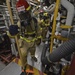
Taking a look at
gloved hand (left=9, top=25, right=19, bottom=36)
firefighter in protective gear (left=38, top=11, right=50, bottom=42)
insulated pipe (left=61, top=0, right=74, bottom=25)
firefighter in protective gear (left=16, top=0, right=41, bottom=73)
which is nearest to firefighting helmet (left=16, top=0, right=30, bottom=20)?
firefighter in protective gear (left=16, top=0, right=41, bottom=73)

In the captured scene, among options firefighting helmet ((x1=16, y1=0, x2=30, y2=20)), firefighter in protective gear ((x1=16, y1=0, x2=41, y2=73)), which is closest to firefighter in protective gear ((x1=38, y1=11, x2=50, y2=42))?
firefighter in protective gear ((x1=16, y1=0, x2=41, y2=73))

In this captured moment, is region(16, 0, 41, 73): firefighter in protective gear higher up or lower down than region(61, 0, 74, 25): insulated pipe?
lower down

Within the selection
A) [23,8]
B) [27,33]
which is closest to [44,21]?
[27,33]

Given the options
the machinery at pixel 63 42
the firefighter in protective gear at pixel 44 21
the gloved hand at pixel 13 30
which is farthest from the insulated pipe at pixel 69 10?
the firefighter in protective gear at pixel 44 21

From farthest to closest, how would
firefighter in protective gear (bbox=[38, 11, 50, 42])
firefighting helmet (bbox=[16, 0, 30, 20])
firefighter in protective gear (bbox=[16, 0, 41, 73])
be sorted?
firefighter in protective gear (bbox=[38, 11, 50, 42]) → firefighter in protective gear (bbox=[16, 0, 41, 73]) → firefighting helmet (bbox=[16, 0, 30, 20])

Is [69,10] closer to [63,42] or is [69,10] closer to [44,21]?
[63,42]

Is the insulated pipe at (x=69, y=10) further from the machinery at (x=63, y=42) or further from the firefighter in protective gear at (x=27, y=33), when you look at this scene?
the firefighter in protective gear at (x=27, y=33)

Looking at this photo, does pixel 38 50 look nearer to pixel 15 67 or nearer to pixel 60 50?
pixel 15 67

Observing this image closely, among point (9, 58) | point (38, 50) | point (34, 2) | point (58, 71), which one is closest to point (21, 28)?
point (58, 71)

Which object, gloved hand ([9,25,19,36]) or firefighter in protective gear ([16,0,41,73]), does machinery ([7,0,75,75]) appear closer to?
firefighter in protective gear ([16,0,41,73])

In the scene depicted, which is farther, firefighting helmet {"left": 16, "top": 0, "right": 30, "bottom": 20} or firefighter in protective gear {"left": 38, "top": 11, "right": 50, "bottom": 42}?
firefighter in protective gear {"left": 38, "top": 11, "right": 50, "bottom": 42}

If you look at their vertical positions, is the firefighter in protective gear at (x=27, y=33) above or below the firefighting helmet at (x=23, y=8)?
below

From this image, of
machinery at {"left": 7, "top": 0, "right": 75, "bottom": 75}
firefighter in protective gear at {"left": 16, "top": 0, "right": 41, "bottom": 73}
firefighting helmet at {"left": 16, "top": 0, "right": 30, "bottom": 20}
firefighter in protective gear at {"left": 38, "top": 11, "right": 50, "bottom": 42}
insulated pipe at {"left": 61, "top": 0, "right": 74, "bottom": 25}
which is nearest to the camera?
machinery at {"left": 7, "top": 0, "right": 75, "bottom": 75}

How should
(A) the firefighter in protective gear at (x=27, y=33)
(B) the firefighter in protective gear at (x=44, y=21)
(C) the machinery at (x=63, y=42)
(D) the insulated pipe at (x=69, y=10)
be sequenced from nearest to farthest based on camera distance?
(C) the machinery at (x=63, y=42) → (A) the firefighter in protective gear at (x=27, y=33) → (D) the insulated pipe at (x=69, y=10) → (B) the firefighter in protective gear at (x=44, y=21)
